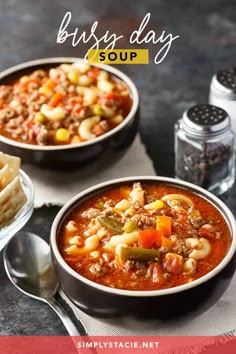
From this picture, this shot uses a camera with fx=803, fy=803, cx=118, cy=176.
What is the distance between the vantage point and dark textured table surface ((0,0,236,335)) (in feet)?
14.5

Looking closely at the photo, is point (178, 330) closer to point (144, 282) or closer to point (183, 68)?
point (144, 282)

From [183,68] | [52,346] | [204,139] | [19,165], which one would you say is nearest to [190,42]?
[183,68]

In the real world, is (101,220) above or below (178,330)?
above

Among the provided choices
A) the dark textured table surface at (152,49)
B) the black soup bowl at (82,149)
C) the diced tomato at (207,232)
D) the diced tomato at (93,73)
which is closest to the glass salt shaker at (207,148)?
the dark textured table surface at (152,49)

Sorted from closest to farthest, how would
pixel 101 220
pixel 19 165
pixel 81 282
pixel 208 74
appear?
pixel 81 282, pixel 101 220, pixel 19 165, pixel 208 74

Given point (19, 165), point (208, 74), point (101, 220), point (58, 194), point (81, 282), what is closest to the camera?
point (81, 282)

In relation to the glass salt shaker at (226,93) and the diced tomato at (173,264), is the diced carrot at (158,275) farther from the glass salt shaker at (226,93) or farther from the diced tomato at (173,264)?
the glass salt shaker at (226,93)

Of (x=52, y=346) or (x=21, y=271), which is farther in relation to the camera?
(x=21, y=271)

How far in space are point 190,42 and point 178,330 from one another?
2.50 m

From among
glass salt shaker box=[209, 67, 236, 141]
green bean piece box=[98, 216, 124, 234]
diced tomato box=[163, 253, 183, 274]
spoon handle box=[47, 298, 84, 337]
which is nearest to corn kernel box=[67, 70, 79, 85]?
glass salt shaker box=[209, 67, 236, 141]

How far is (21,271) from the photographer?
3.42 m

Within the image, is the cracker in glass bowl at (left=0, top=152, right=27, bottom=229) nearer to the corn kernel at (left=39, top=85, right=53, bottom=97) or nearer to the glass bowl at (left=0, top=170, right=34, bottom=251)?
the glass bowl at (left=0, top=170, right=34, bottom=251)

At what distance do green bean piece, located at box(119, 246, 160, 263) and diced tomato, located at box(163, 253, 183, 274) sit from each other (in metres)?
0.04

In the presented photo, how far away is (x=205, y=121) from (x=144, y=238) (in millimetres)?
978
